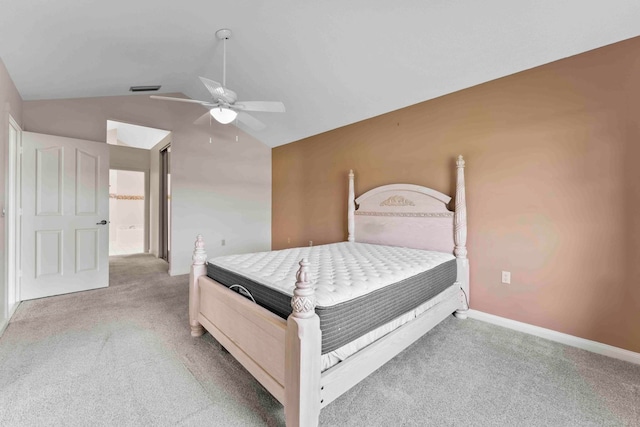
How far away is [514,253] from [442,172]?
109 centimetres

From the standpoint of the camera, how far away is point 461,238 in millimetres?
2754

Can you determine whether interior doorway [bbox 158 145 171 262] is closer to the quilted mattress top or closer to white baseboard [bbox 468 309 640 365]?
the quilted mattress top

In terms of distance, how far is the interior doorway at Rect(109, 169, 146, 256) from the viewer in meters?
7.31

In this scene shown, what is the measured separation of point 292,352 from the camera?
3.98 ft

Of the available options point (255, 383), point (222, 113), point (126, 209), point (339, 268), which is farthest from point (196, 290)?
point (126, 209)

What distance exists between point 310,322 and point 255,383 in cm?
86

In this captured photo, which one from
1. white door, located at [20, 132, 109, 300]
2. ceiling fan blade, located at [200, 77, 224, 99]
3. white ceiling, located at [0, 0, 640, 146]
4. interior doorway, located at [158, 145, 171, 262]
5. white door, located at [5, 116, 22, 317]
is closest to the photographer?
white ceiling, located at [0, 0, 640, 146]

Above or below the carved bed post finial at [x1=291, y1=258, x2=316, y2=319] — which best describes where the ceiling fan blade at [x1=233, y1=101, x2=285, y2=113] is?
above

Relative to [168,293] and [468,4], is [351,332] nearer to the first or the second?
[468,4]

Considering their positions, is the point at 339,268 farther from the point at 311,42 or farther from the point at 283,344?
the point at 311,42

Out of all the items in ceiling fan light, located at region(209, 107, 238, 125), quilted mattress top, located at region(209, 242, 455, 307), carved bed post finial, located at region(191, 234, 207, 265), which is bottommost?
quilted mattress top, located at region(209, 242, 455, 307)

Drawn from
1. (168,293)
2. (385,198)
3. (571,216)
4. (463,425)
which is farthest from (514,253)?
(168,293)

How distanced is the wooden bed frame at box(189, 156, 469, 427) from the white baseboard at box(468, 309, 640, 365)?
0.75ft

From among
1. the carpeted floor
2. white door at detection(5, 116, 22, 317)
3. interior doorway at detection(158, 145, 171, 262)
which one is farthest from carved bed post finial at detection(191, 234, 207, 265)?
interior doorway at detection(158, 145, 171, 262)
